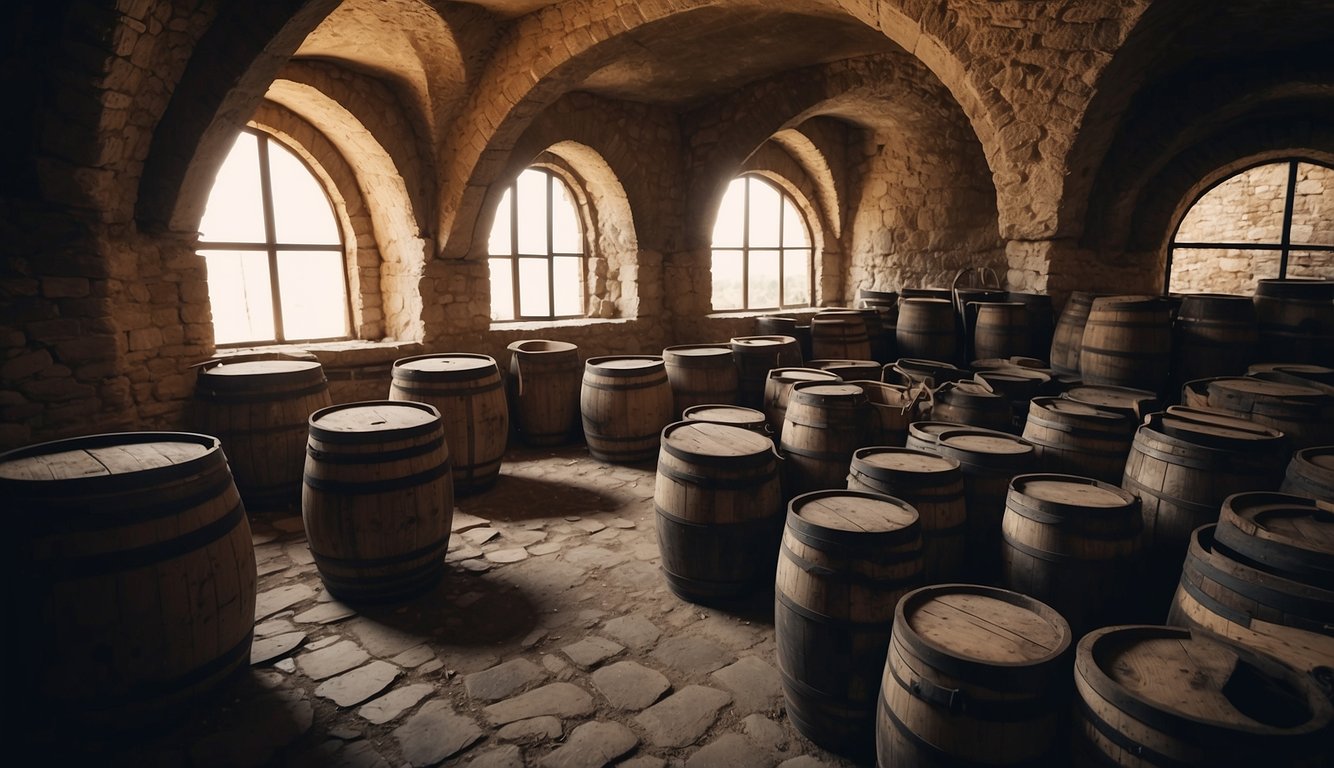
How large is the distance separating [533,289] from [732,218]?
331cm

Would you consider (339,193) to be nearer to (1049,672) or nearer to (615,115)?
(615,115)

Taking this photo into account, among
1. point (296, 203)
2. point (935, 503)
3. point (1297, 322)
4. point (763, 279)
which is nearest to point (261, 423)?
point (296, 203)

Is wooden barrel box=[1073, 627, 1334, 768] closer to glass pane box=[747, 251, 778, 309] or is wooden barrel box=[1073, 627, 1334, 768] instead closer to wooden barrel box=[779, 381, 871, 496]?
wooden barrel box=[779, 381, 871, 496]

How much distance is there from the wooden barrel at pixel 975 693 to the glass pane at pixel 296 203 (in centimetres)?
650

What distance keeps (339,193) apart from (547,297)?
2.48 metres

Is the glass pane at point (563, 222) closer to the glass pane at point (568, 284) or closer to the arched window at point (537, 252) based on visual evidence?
the arched window at point (537, 252)

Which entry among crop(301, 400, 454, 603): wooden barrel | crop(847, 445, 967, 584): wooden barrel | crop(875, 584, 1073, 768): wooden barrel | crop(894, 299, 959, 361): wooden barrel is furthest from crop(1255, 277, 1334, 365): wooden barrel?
crop(301, 400, 454, 603): wooden barrel

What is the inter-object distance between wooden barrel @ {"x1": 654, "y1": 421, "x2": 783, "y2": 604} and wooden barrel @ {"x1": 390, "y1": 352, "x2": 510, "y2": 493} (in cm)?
182

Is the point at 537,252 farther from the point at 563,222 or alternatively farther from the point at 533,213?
the point at 563,222

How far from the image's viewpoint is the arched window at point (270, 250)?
5.94 meters

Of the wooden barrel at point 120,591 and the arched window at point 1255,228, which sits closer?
the wooden barrel at point 120,591

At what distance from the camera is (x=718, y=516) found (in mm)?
2984

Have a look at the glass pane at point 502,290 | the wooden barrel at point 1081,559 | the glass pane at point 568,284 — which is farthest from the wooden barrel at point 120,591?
the glass pane at point 568,284

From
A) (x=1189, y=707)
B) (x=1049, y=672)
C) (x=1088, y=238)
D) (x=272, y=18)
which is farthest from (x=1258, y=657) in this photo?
(x=1088, y=238)
